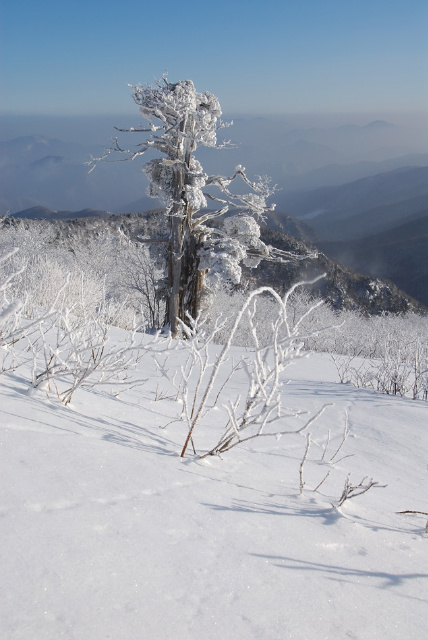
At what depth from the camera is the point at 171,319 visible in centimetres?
1125

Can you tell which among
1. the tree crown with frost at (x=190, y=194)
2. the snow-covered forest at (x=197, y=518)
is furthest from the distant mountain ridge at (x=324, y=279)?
the snow-covered forest at (x=197, y=518)

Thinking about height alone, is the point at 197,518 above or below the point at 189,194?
below

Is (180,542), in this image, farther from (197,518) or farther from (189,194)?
(189,194)

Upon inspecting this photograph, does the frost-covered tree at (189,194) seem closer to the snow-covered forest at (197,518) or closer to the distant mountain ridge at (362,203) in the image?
the snow-covered forest at (197,518)

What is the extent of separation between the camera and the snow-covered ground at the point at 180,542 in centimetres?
80

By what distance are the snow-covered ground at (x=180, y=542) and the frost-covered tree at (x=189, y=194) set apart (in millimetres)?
8562

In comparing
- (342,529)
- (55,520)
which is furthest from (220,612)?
(342,529)

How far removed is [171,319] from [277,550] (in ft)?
33.6

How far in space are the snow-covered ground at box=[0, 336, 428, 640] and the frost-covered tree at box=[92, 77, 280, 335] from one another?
8562mm

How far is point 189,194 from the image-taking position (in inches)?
410

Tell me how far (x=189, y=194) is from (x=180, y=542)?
32.9 ft

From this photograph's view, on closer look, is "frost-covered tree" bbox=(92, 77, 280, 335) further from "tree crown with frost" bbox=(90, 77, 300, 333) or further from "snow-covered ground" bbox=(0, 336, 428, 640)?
"snow-covered ground" bbox=(0, 336, 428, 640)

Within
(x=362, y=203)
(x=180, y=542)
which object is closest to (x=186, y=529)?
(x=180, y=542)

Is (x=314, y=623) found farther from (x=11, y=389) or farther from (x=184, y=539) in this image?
(x=11, y=389)
